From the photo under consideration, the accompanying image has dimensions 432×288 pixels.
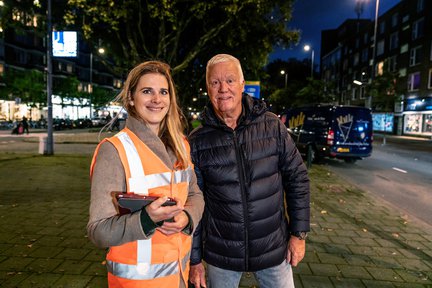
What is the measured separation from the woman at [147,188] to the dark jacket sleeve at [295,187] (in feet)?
2.27

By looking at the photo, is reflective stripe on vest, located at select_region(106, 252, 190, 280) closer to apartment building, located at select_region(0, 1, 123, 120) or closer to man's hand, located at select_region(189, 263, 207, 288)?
man's hand, located at select_region(189, 263, 207, 288)

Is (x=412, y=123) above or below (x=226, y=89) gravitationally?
above

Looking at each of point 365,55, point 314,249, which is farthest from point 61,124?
point 365,55

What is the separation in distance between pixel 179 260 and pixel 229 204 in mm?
541

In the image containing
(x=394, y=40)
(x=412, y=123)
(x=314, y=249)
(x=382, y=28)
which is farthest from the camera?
(x=382, y=28)

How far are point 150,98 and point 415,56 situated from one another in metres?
44.8

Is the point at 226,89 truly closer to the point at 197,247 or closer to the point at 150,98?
the point at 150,98

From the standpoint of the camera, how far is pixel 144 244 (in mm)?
1682

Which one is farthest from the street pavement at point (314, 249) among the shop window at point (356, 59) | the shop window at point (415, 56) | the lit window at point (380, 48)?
the shop window at point (356, 59)

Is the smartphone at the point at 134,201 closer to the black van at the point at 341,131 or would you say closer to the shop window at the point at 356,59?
the black van at the point at 341,131

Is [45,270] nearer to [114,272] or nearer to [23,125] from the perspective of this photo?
[114,272]

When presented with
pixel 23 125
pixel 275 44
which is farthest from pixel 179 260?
pixel 23 125

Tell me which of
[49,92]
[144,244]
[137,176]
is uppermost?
[49,92]

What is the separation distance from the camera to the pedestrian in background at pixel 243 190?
2186 millimetres
